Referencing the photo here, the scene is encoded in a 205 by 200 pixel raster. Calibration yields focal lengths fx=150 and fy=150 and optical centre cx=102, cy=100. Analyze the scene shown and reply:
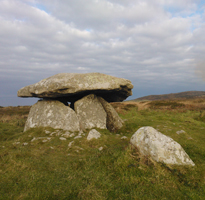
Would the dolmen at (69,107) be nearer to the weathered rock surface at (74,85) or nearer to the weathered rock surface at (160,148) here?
the weathered rock surface at (74,85)

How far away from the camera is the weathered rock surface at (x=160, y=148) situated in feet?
14.9

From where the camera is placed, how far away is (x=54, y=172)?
4562mm

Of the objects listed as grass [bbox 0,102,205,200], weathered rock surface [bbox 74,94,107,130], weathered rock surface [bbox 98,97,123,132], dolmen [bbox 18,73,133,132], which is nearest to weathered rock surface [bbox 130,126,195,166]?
grass [bbox 0,102,205,200]

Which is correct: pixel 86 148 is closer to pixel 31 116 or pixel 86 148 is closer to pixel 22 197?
pixel 22 197

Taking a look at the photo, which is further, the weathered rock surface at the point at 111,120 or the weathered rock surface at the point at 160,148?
the weathered rock surface at the point at 111,120

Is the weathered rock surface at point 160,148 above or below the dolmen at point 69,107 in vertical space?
below

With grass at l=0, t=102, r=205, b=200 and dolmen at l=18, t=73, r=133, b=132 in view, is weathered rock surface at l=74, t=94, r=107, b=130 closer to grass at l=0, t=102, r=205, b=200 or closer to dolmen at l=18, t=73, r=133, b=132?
dolmen at l=18, t=73, r=133, b=132

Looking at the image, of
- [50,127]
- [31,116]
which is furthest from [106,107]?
[31,116]

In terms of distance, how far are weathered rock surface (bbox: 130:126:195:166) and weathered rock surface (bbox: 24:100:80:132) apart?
5.60 meters

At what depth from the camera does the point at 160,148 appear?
4723mm

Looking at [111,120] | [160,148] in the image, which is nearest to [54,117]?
[111,120]

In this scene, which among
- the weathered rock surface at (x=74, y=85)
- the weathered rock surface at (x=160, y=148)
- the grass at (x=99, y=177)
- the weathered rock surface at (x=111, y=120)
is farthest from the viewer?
the weathered rock surface at (x=111, y=120)

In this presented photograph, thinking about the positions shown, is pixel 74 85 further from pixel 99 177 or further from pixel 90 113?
pixel 99 177

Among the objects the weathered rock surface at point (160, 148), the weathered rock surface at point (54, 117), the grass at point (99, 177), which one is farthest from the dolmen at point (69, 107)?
the weathered rock surface at point (160, 148)
